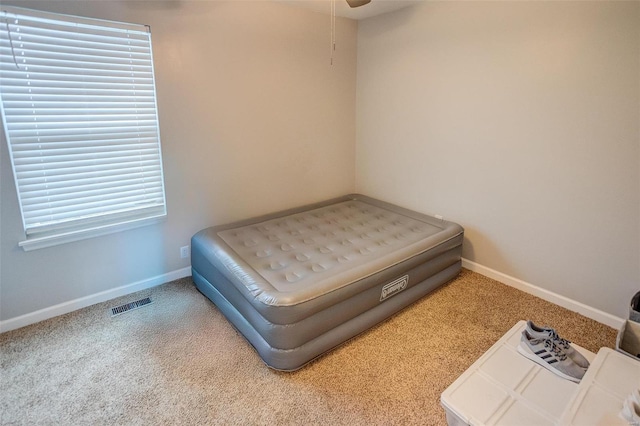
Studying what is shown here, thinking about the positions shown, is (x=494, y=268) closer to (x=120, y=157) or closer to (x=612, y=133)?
(x=612, y=133)

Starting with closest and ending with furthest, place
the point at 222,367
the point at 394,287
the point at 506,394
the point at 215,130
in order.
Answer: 1. the point at 506,394
2. the point at 222,367
3. the point at 394,287
4. the point at 215,130

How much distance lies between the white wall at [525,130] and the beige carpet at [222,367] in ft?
1.50

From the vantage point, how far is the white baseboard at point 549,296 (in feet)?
7.68

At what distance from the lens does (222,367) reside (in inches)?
78.0

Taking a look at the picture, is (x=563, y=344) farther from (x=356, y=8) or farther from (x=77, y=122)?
(x=77, y=122)

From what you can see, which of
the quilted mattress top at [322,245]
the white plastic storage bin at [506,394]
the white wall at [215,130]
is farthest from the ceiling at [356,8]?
the white plastic storage bin at [506,394]

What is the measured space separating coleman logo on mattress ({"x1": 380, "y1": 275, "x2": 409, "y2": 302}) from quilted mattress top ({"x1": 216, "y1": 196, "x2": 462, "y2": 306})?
0.15 metres

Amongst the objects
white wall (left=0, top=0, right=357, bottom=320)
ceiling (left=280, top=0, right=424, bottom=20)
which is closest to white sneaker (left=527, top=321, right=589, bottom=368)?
white wall (left=0, top=0, right=357, bottom=320)

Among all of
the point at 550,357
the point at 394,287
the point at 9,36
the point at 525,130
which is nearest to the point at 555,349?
the point at 550,357

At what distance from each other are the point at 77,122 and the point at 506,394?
9.58 ft

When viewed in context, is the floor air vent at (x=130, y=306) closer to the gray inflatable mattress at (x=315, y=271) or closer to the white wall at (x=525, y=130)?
the gray inflatable mattress at (x=315, y=271)

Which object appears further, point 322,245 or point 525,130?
point 322,245

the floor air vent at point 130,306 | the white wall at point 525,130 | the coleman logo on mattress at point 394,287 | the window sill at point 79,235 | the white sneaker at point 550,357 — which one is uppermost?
the white wall at point 525,130

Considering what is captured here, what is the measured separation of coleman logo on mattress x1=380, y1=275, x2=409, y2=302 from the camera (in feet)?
7.62
